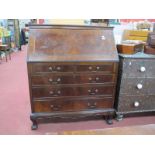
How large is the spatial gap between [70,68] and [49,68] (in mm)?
237

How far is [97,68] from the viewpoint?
7.26ft

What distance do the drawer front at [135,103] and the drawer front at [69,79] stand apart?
370mm

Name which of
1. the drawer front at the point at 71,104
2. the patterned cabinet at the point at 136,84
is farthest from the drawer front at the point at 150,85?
the drawer front at the point at 71,104

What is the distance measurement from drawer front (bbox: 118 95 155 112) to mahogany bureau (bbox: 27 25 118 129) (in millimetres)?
189

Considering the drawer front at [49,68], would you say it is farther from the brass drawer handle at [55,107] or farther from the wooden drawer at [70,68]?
the brass drawer handle at [55,107]

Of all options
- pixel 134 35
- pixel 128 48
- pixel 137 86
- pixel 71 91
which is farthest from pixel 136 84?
pixel 134 35

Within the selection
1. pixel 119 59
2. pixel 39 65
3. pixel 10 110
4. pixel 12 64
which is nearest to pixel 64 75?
pixel 39 65

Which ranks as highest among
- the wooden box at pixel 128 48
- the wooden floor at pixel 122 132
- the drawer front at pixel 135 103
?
the wooden box at pixel 128 48

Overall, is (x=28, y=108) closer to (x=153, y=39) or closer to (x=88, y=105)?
(x=88, y=105)

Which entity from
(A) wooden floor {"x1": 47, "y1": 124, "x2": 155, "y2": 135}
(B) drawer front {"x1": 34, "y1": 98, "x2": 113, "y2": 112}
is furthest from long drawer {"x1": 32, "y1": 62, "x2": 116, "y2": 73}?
(A) wooden floor {"x1": 47, "y1": 124, "x2": 155, "y2": 135}

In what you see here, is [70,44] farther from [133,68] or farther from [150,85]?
[150,85]

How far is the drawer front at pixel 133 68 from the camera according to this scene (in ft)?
7.50

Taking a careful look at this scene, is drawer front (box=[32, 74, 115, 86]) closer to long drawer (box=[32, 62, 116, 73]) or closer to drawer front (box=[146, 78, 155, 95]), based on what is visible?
long drawer (box=[32, 62, 116, 73])

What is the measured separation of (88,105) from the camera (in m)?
2.38
